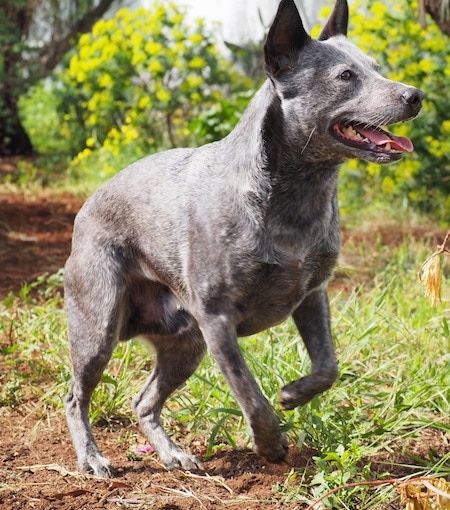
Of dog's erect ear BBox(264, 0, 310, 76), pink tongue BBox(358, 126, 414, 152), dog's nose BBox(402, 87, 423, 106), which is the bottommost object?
pink tongue BBox(358, 126, 414, 152)

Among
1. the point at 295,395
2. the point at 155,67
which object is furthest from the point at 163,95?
the point at 295,395

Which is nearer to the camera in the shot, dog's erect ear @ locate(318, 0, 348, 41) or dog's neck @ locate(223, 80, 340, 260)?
dog's neck @ locate(223, 80, 340, 260)

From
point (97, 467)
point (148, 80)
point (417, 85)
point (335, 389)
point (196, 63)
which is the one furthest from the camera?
point (148, 80)

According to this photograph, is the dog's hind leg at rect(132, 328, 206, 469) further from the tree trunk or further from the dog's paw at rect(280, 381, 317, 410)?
the tree trunk

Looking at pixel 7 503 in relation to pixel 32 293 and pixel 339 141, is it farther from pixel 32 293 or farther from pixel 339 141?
pixel 32 293

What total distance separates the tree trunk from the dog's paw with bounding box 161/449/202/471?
7.87m

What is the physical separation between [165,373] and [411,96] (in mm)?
1679

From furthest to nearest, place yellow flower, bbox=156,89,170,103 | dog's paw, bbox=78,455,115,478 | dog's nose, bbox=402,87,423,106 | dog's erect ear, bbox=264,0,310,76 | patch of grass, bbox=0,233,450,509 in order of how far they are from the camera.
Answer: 1. yellow flower, bbox=156,89,170,103
2. dog's paw, bbox=78,455,115,478
3. patch of grass, bbox=0,233,450,509
4. dog's erect ear, bbox=264,0,310,76
5. dog's nose, bbox=402,87,423,106

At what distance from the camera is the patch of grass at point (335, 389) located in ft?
12.1

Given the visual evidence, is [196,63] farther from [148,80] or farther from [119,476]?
[119,476]

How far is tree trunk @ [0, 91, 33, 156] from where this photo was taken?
37.0 ft

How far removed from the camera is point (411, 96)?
131 inches

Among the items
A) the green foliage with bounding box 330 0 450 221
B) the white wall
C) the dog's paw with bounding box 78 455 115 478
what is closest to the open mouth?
the dog's paw with bounding box 78 455 115 478

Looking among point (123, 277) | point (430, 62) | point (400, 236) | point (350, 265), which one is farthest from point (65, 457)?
point (430, 62)
